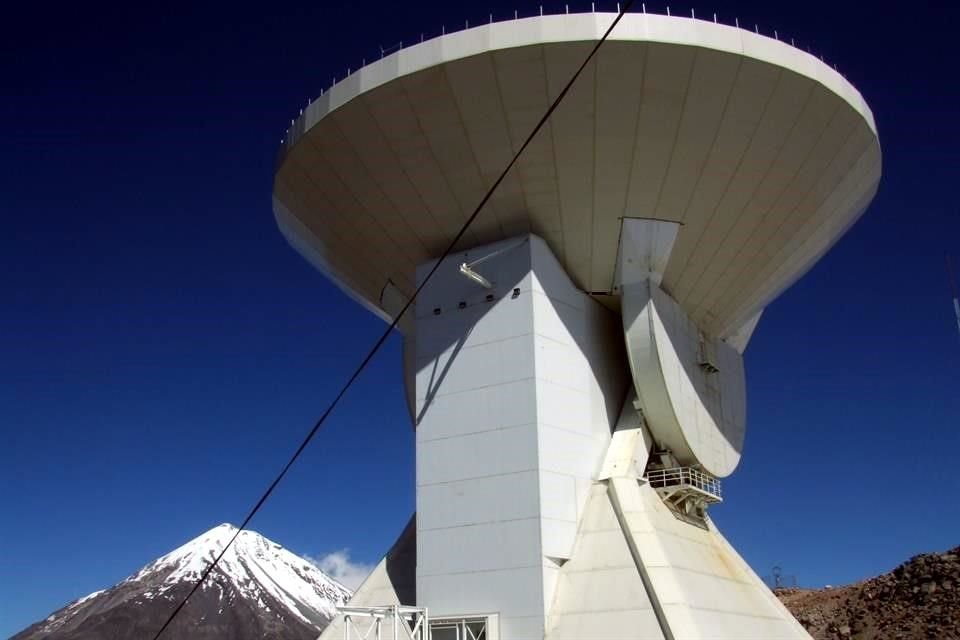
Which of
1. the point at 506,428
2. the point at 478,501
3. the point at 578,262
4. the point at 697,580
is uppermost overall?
the point at 578,262

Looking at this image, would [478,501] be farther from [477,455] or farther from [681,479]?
[681,479]

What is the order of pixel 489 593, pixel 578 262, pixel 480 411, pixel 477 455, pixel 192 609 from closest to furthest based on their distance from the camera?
1. pixel 489 593
2. pixel 477 455
3. pixel 480 411
4. pixel 578 262
5. pixel 192 609

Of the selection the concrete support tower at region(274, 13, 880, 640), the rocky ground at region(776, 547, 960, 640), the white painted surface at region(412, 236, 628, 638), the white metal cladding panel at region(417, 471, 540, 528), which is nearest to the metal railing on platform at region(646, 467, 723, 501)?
the concrete support tower at region(274, 13, 880, 640)

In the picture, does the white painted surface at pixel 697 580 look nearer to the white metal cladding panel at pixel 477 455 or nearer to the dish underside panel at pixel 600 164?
the white metal cladding panel at pixel 477 455

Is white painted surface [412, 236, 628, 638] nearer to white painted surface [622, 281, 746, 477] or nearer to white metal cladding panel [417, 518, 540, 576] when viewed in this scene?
white metal cladding panel [417, 518, 540, 576]

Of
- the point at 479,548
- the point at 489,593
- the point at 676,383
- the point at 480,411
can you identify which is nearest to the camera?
the point at 489,593

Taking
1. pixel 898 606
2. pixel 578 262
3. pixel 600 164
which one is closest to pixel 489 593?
pixel 578 262

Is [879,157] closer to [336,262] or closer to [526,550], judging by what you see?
[526,550]
